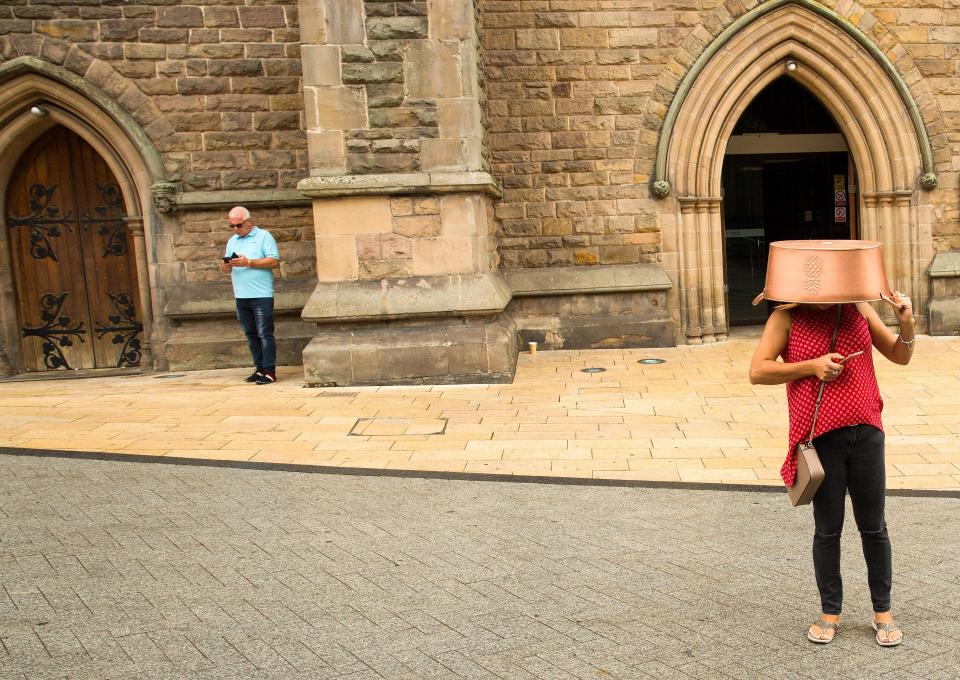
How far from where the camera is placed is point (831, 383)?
11.6ft

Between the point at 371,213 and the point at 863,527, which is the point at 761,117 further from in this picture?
the point at 863,527

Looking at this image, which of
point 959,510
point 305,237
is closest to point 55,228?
point 305,237

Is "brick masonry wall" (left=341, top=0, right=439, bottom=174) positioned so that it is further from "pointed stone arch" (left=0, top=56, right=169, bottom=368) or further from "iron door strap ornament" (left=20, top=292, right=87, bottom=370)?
"iron door strap ornament" (left=20, top=292, right=87, bottom=370)

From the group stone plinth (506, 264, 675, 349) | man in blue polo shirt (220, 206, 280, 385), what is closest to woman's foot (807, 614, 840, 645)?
man in blue polo shirt (220, 206, 280, 385)

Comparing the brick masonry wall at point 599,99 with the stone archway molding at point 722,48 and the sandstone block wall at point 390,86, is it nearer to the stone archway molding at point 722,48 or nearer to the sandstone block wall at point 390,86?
the stone archway molding at point 722,48

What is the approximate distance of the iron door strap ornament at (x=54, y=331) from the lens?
11.2m

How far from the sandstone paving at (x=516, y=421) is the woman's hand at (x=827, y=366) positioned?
2344 mm

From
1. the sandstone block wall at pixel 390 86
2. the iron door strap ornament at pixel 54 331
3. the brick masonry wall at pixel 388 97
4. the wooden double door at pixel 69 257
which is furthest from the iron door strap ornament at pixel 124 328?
the brick masonry wall at pixel 388 97

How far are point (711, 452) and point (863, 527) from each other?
9.34 ft

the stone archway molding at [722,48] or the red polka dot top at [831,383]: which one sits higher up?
the stone archway molding at [722,48]

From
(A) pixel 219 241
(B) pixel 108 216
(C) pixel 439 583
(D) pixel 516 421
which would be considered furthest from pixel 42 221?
(C) pixel 439 583

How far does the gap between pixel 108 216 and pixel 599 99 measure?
550 cm

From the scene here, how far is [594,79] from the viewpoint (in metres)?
11.0

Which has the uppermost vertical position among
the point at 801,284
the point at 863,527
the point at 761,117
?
the point at 761,117
